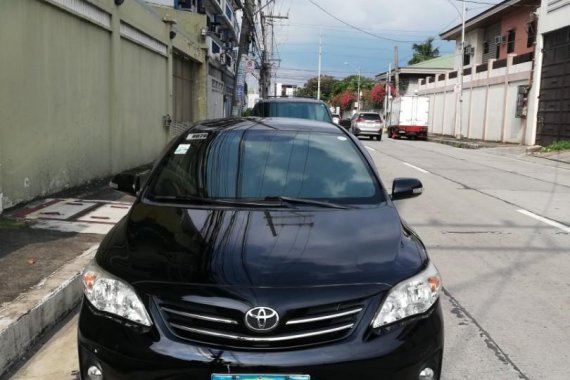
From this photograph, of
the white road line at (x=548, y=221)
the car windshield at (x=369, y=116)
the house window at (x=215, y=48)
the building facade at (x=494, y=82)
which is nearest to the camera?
the white road line at (x=548, y=221)

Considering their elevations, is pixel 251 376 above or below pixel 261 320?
below

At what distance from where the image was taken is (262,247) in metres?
2.98

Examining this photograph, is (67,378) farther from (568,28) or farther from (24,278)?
(568,28)

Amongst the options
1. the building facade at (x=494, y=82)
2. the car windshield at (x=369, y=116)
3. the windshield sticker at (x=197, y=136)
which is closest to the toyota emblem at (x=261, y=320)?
the windshield sticker at (x=197, y=136)

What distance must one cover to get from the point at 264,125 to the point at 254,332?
238 centimetres

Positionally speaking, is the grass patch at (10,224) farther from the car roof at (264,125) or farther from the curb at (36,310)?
the car roof at (264,125)

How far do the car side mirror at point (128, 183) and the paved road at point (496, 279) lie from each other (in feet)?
3.67

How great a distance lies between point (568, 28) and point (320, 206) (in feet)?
80.0

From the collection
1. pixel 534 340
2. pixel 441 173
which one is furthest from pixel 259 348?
pixel 441 173

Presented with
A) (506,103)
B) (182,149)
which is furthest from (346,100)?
(182,149)

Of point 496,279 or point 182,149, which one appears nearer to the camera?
point 182,149

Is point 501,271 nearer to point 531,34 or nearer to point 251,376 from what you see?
point 251,376

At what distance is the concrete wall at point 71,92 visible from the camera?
24.2 feet

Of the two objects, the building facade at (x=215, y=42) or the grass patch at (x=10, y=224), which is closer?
the grass patch at (x=10, y=224)
